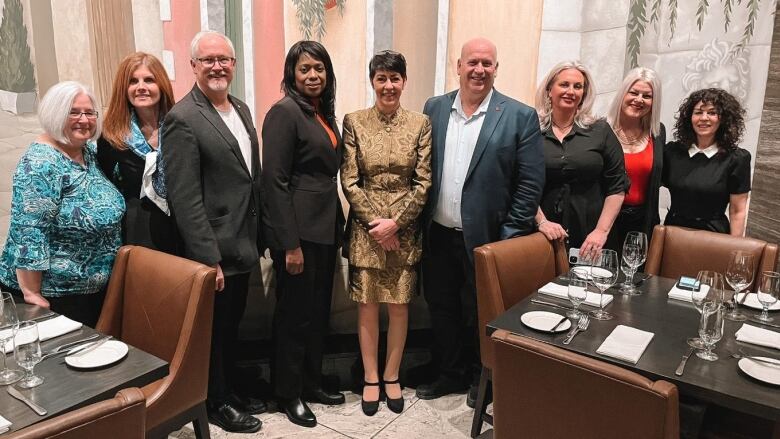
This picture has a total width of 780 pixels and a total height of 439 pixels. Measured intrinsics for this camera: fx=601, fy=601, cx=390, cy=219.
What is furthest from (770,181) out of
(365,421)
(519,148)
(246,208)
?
(246,208)

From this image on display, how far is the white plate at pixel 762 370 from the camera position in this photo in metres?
1.49

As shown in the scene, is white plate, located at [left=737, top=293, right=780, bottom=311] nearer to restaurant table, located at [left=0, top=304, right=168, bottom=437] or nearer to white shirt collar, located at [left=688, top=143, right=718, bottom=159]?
white shirt collar, located at [left=688, top=143, right=718, bottom=159]

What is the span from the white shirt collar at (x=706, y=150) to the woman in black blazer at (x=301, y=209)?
1.61m

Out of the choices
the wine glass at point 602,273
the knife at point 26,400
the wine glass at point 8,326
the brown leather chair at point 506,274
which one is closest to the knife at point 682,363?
the wine glass at point 602,273

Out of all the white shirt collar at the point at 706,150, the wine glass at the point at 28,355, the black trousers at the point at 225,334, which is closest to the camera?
the wine glass at the point at 28,355

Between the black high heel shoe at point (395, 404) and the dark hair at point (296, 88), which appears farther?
the black high heel shoe at point (395, 404)

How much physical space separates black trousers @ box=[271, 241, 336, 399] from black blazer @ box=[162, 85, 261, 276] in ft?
0.72

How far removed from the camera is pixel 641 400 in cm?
119

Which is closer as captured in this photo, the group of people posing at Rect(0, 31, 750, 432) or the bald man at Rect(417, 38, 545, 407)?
the group of people posing at Rect(0, 31, 750, 432)

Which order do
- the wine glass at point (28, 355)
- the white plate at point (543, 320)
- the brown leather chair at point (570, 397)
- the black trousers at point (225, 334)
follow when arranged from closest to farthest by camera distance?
the brown leather chair at point (570, 397), the wine glass at point (28, 355), the white plate at point (543, 320), the black trousers at point (225, 334)

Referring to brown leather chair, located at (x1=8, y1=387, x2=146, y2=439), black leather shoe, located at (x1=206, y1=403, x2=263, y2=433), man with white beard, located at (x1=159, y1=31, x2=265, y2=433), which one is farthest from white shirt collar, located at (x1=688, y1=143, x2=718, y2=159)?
brown leather chair, located at (x1=8, y1=387, x2=146, y2=439)

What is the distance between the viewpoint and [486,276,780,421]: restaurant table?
4.76 ft

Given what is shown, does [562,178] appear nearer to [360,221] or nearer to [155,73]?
[360,221]

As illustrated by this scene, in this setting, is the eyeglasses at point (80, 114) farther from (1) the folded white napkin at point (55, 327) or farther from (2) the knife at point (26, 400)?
(2) the knife at point (26, 400)
